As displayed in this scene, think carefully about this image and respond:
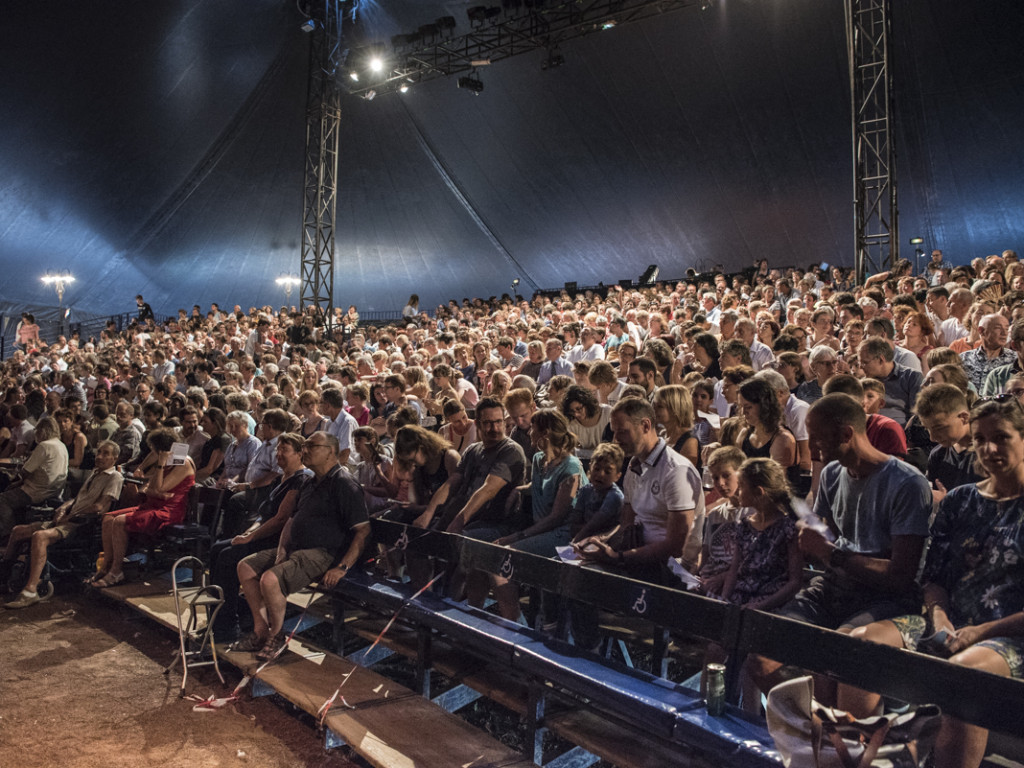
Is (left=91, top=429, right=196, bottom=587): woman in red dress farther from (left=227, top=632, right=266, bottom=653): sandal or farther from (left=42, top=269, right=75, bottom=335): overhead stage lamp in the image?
(left=42, top=269, right=75, bottom=335): overhead stage lamp

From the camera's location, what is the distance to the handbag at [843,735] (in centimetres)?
195

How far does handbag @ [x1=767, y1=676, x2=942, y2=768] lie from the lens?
1948 millimetres

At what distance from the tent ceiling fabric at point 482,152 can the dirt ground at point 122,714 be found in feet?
49.7

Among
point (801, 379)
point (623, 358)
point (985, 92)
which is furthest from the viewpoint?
point (985, 92)

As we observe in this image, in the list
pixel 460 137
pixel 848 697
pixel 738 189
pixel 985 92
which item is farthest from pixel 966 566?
pixel 460 137

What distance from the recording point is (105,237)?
69.4ft

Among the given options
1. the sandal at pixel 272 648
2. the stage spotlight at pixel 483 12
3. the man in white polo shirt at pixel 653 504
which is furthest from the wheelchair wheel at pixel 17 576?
the stage spotlight at pixel 483 12

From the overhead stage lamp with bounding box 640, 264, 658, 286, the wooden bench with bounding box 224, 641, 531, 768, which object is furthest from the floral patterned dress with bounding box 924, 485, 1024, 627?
the overhead stage lamp with bounding box 640, 264, 658, 286

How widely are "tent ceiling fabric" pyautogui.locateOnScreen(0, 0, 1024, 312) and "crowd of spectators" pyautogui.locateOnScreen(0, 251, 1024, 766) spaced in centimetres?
680

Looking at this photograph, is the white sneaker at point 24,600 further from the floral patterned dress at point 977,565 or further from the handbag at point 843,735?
the floral patterned dress at point 977,565

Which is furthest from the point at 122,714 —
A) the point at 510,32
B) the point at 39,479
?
the point at 510,32

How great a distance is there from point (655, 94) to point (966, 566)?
1637 cm

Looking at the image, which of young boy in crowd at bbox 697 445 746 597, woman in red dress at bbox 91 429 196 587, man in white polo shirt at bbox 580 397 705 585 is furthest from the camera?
woman in red dress at bbox 91 429 196 587

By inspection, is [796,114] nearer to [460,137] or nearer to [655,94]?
[655,94]
